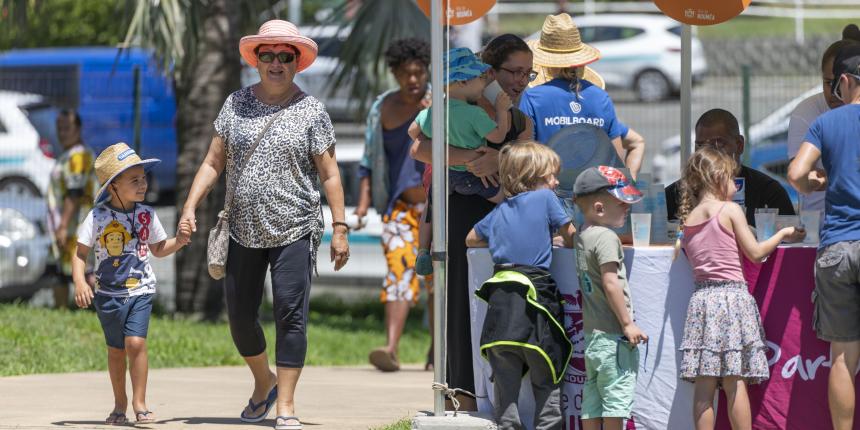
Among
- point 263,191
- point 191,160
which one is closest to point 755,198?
point 263,191

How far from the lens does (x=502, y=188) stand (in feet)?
21.0

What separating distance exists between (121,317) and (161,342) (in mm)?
3734

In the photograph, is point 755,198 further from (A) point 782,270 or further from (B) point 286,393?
(B) point 286,393

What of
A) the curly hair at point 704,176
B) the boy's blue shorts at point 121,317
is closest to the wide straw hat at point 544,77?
the curly hair at point 704,176

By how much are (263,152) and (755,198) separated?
95.0 inches

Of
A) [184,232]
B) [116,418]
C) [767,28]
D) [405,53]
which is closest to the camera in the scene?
[184,232]

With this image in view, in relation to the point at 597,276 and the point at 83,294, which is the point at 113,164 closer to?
the point at 83,294

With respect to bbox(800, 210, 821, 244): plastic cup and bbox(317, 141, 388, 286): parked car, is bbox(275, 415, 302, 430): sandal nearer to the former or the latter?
bbox(800, 210, 821, 244): plastic cup

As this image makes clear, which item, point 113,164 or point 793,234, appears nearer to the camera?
point 793,234

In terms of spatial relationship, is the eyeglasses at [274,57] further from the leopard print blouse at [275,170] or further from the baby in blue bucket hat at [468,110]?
the baby in blue bucket hat at [468,110]

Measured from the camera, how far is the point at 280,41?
21.8 ft

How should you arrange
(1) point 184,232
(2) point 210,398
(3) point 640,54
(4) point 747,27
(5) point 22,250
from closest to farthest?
(1) point 184,232, (2) point 210,398, (5) point 22,250, (3) point 640,54, (4) point 747,27

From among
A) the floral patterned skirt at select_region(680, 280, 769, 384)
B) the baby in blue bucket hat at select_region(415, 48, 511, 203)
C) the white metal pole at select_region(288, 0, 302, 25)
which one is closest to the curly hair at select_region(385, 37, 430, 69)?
the baby in blue bucket hat at select_region(415, 48, 511, 203)

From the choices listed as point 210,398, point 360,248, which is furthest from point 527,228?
point 360,248
